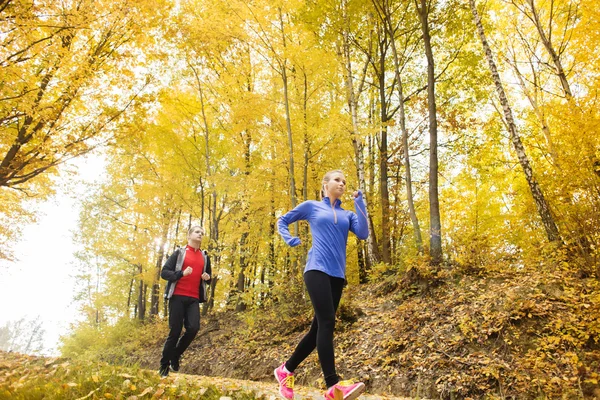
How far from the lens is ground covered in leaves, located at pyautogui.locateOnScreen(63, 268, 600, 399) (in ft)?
11.8

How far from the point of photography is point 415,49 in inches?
448

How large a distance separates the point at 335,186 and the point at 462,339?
2.97 metres

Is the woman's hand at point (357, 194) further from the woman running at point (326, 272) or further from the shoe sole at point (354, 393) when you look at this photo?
the shoe sole at point (354, 393)

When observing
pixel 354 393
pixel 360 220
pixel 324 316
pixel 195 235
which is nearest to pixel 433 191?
pixel 360 220

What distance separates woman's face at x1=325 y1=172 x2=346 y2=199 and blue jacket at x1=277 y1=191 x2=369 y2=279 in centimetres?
8

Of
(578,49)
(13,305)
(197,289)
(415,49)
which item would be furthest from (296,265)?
(13,305)

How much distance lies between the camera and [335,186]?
3.02 m

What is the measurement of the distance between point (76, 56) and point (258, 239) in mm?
6183

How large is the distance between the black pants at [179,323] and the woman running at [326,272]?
6.87 feet

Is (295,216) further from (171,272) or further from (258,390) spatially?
(171,272)

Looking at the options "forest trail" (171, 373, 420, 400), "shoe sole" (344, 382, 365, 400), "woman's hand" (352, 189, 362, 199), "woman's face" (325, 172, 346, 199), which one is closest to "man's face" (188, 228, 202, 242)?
"forest trail" (171, 373, 420, 400)

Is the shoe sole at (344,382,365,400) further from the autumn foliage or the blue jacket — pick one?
the autumn foliage

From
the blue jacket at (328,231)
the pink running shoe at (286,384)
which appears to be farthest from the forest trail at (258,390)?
the blue jacket at (328,231)

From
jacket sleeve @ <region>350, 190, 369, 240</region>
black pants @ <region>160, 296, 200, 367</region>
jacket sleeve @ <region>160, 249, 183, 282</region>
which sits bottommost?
black pants @ <region>160, 296, 200, 367</region>
